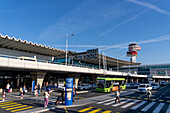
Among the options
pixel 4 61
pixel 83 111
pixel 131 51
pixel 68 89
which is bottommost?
pixel 83 111

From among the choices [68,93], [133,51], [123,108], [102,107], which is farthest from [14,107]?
[133,51]

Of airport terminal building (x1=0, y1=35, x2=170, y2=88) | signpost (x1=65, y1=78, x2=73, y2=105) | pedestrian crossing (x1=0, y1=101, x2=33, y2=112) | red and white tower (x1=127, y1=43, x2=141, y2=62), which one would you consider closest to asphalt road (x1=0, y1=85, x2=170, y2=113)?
pedestrian crossing (x1=0, y1=101, x2=33, y2=112)

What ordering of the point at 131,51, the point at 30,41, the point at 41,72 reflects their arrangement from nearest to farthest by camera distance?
the point at 41,72 < the point at 30,41 < the point at 131,51

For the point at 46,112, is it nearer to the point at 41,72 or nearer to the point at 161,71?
the point at 41,72

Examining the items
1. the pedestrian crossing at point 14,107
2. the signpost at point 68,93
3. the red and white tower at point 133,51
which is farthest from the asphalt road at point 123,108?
the red and white tower at point 133,51

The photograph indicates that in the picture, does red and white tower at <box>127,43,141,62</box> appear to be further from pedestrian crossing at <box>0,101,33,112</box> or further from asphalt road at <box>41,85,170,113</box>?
pedestrian crossing at <box>0,101,33,112</box>

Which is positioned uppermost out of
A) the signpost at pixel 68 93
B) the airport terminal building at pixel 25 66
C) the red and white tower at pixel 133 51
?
the red and white tower at pixel 133 51

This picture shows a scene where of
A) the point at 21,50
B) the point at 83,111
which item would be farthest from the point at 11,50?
the point at 83,111

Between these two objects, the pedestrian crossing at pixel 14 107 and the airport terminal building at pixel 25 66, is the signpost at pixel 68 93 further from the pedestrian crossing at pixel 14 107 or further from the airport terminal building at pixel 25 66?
the airport terminal building at pixel 25 66

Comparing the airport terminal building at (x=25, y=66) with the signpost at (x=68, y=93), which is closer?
the signpost at (x=68, y=93)

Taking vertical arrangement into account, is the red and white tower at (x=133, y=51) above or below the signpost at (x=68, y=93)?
above

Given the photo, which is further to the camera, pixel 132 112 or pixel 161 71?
pixel 161 71

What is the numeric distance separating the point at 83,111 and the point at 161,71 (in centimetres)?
13509

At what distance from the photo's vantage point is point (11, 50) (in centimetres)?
4000
